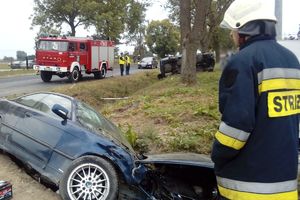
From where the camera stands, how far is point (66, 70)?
25641 millimetres

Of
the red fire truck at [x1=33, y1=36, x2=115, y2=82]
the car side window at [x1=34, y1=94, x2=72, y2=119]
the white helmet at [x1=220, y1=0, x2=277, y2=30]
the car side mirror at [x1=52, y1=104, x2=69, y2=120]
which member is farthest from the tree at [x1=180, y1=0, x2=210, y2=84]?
the white helmet at [x1=220, y1=0, x2=277, y2=30]

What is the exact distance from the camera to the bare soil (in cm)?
559

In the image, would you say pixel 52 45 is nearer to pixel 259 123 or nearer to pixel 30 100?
pixel 30 100

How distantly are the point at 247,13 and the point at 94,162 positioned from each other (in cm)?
291

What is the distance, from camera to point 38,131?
5.95 metres

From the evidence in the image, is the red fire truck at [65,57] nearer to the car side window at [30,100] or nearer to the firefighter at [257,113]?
the car side window at [30,100]

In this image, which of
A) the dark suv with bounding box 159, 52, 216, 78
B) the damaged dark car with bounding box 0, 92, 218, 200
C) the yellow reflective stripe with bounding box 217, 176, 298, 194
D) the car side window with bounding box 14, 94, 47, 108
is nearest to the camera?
the yellow reflective stripe with bounding box 217, 176, 298, 194

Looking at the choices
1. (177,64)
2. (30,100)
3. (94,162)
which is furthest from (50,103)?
(177,64)

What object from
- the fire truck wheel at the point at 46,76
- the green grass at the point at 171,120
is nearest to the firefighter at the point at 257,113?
the green grass at the point at 171,120

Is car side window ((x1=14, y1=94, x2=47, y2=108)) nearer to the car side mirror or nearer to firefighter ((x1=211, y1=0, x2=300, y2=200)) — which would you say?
the car side mirror

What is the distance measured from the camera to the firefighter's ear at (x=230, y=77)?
100 inches

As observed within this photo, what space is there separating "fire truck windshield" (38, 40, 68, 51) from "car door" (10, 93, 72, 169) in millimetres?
19280

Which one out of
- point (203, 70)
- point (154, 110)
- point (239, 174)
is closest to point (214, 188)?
point (239, 174)

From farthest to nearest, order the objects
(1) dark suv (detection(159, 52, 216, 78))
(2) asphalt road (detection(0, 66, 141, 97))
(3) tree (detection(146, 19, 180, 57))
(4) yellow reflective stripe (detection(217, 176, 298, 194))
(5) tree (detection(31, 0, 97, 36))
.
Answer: (3) tree (detection(146, 19, 180, 57)) → (5) tree (detection(31, 0, 97, 36)) → (1) dark suv (detection(159, 52, 216, 78)) → (2) asphalt road (detection(0, 66, 141, 97)) → (4) yellow reflective stripe (detection(217, 176, 298, 194))
